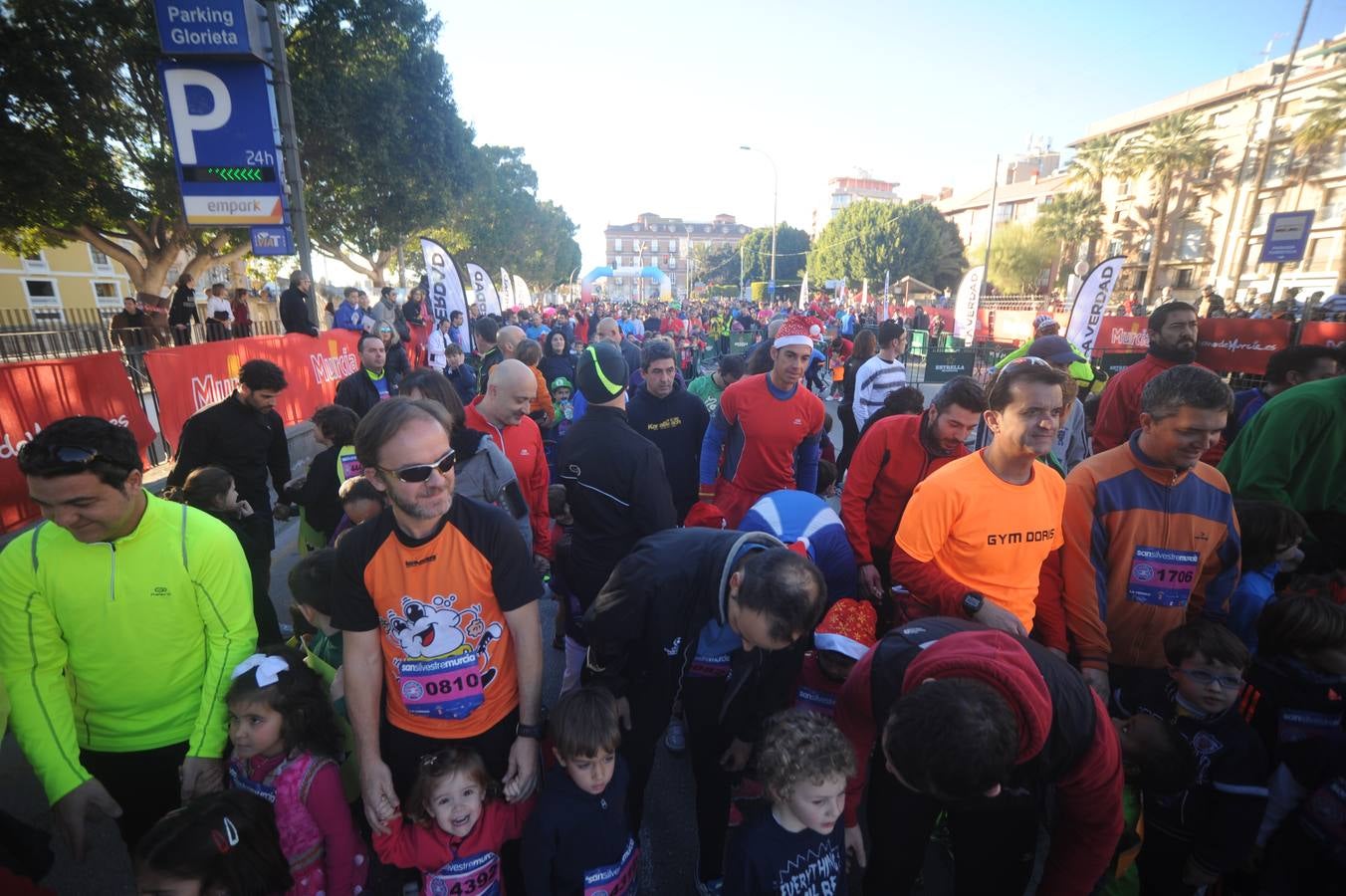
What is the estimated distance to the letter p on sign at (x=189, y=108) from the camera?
7227 millimetres

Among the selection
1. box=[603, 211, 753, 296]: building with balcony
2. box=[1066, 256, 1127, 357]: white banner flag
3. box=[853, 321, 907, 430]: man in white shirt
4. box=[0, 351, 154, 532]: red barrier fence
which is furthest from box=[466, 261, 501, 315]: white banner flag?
box=[603, 211, 753, 296]: building with balcony

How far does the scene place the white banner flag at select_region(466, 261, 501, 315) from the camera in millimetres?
13031

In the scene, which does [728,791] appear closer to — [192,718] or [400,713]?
[400,713]

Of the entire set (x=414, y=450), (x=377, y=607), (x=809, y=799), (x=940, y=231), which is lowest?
(x=809, y=799)

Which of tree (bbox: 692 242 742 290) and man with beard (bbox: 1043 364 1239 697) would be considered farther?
tree (bbox: 692 242 742 290)

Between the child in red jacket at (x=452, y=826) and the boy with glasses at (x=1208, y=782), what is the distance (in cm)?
252

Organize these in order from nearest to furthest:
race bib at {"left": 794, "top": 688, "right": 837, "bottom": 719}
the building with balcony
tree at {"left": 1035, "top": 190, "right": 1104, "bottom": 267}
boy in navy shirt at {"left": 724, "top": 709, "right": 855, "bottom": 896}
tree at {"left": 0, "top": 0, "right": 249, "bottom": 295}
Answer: boy in navy shirt at {"left": 724, "top": 709, "right": 855, "bottom": 896} → race bib at {"left": 794, "top": 688, "right": 837, "bottom": 719} → tree at {"left": 0, "top": 0, "right": 249, "bottom": 295} → tree at {"left": 1035, "top": 190, "right": 1104, "bottom": 267} → the building with balcony

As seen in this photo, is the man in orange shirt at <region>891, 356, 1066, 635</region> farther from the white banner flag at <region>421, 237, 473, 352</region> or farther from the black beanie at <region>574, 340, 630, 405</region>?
the white banner flag at <region>421, 237, 473, 352</region>

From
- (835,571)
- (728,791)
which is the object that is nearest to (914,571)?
(835,571)

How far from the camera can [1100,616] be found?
248 centimetres

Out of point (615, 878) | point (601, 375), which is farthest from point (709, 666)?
point (601, 375)

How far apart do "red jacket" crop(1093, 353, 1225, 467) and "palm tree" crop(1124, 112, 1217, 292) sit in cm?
4834

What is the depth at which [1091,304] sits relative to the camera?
9.37m

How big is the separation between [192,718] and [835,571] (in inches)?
102
